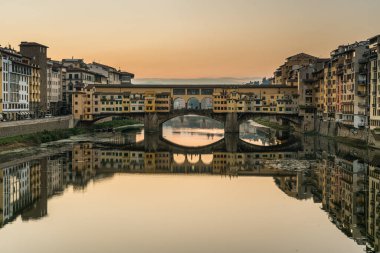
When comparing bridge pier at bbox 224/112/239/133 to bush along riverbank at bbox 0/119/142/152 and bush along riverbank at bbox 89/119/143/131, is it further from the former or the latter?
bush along riverbank at bbox 89/119/143/131

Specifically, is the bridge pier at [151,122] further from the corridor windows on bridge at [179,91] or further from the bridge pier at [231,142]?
the bridge pier at [231,142]

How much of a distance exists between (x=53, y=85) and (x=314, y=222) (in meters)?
61.2

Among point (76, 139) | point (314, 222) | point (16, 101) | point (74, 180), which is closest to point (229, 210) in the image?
point (314, 222)

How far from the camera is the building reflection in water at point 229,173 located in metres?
23.7

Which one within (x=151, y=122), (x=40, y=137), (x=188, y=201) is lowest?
(x=188, y=201)

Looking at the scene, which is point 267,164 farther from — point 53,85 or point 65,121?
point 53,85

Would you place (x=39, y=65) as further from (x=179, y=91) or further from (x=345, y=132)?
(x=345, y=132)

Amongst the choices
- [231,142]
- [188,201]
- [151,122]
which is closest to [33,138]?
[231,142]

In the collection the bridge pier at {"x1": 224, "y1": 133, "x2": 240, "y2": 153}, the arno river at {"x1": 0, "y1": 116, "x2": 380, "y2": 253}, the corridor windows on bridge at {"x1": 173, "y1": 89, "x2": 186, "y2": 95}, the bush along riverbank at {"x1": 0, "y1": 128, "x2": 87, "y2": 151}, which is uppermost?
the corridor windows on bridge at {"x1": 173, "y1": 89, "x2": 186, "y2": 95}

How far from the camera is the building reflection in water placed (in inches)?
934

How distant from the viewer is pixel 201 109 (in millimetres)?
70562

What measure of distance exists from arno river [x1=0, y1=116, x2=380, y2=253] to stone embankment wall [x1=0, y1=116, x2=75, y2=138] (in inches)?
118

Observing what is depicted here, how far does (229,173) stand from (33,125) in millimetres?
24087

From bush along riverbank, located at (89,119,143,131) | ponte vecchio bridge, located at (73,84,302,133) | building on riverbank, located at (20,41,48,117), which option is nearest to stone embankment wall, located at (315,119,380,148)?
ponte vecchio bridge, located at (73,84,302,133)
